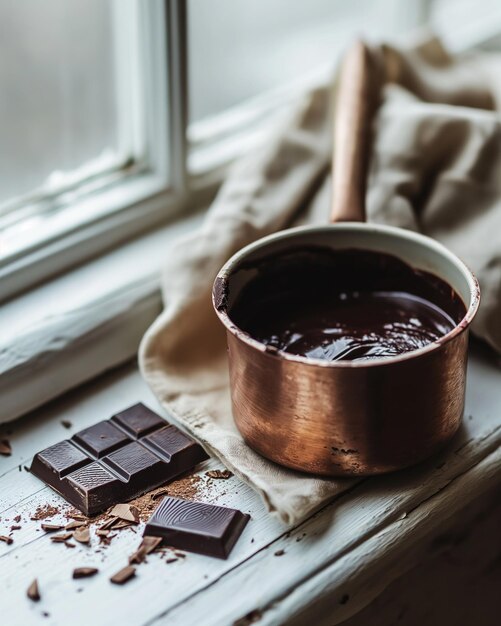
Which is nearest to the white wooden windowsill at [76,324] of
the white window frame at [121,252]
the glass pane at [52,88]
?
the white window frame at [121,252]

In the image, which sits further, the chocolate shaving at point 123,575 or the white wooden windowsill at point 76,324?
the white wooden windowsill at point 76,324

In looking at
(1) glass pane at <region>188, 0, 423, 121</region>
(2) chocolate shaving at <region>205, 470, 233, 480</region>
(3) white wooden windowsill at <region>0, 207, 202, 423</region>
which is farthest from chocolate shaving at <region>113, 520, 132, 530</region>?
(1) glass pane at <region>188, 0, 423, 121</region>

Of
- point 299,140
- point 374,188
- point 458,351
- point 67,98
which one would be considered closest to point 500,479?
point 458,351

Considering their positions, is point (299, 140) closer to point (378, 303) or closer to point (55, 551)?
point (378, 303)

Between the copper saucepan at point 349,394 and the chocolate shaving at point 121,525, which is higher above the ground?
the copper saucepan at point 349,394

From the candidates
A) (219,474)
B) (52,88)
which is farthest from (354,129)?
(219,474)

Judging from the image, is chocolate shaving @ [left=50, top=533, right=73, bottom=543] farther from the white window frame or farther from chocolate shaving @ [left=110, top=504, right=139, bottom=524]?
the white window frame

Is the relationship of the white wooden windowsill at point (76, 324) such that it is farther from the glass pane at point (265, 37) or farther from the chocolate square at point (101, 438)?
the glass pane at point (265, 37)
